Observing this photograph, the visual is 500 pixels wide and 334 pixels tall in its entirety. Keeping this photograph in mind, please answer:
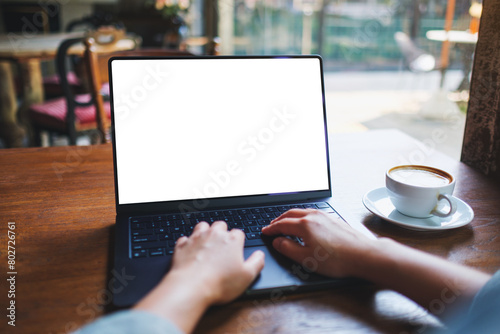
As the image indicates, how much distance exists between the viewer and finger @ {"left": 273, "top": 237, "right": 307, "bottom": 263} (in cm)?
57

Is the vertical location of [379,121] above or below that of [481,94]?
below

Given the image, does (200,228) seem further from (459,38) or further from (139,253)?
(459,38)

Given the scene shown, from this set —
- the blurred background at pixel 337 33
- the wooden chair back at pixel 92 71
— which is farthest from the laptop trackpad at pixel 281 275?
the blurred background at pixel 337 33

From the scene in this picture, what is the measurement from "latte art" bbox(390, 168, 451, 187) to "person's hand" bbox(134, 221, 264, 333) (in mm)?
313

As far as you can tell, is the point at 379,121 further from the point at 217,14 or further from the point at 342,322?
the point at 342,322

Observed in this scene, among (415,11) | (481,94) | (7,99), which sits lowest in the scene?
(7,99)

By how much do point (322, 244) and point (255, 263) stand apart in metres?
0.09

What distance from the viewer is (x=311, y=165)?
0.77 meters

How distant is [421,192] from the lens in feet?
2.20

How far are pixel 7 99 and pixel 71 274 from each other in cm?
292

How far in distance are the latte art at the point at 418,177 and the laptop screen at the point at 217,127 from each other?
0.13 metres

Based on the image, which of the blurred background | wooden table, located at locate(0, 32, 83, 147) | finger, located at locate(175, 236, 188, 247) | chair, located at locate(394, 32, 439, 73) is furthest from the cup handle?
chair, located at locate(394, 32, 439, 73)

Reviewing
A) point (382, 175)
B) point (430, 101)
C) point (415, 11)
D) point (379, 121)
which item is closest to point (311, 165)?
point (382, 175)

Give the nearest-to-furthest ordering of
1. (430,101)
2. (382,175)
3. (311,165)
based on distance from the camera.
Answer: (311,165) < (382,175) < (430,101)
